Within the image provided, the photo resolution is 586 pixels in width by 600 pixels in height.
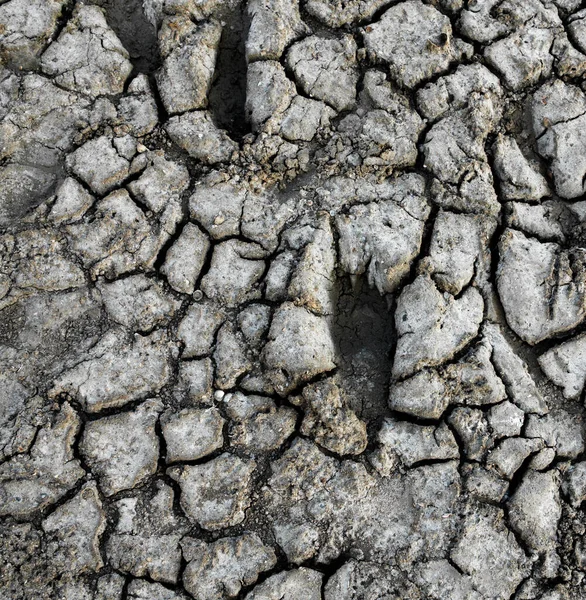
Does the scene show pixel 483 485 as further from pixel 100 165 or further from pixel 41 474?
pixel 100 165

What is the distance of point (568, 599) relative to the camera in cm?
205

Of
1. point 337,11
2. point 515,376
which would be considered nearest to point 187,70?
point 337,11

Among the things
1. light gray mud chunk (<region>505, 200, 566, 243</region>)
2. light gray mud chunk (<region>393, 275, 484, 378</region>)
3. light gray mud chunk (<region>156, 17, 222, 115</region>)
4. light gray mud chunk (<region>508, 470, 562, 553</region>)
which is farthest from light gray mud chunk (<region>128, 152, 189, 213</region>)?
light gray mud chunk (<region>508, 470, 562, 553</region>)

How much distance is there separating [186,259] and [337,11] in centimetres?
→ 127

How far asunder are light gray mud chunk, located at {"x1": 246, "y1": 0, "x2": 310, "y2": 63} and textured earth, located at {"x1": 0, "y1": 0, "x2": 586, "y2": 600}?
0.04 ft

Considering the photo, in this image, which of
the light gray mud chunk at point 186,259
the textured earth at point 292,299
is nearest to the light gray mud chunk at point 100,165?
the textured earth at point 292,299

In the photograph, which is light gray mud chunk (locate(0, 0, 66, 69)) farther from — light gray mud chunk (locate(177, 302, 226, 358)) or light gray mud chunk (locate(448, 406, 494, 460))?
light gray mud chunk (locate(448, 406, 494, 460))

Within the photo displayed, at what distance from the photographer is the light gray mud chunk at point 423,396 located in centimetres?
216

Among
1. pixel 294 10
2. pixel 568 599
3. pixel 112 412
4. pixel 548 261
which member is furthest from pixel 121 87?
pixel 568 599

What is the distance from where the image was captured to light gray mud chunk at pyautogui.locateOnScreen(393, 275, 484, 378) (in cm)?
222

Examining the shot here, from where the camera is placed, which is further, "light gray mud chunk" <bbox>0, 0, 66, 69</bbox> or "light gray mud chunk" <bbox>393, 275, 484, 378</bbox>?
"light gray mud chunk" <bbox>0, 0, 66, 69</bbox>

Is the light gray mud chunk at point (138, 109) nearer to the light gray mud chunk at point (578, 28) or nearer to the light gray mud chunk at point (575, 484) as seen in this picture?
the light gray mud chunk at point (578, 28)

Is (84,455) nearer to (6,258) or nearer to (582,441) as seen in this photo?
(6,258)

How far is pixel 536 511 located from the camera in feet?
6.94
